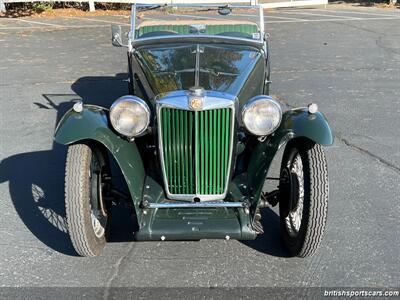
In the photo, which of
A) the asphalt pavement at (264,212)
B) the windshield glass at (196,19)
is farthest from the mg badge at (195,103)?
the windshield glass at (196,19)

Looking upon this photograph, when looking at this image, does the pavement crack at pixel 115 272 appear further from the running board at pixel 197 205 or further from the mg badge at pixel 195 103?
the mg badge at pixel 195 103

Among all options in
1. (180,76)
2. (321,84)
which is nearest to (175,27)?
(180,76)

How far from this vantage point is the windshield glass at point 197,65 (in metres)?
3.30

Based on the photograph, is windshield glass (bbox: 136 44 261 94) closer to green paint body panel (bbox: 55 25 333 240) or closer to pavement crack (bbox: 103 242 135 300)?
green paint body panel (bbox: 55 25 333 240)

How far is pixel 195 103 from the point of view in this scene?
287 centimetres

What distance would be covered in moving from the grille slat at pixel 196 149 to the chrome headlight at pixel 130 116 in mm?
114

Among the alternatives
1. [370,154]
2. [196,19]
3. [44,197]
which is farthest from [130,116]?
[370,154]

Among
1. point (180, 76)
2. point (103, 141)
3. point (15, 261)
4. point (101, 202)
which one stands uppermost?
point (180, 76)

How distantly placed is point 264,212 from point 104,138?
1.43 meters

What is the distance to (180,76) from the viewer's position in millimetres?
3389

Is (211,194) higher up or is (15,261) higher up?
(211,194)

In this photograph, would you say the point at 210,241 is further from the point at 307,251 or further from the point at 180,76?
the point at 180,76

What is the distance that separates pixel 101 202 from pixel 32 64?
6547mm

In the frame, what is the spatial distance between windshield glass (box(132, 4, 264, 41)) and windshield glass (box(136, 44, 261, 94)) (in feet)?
2.04
